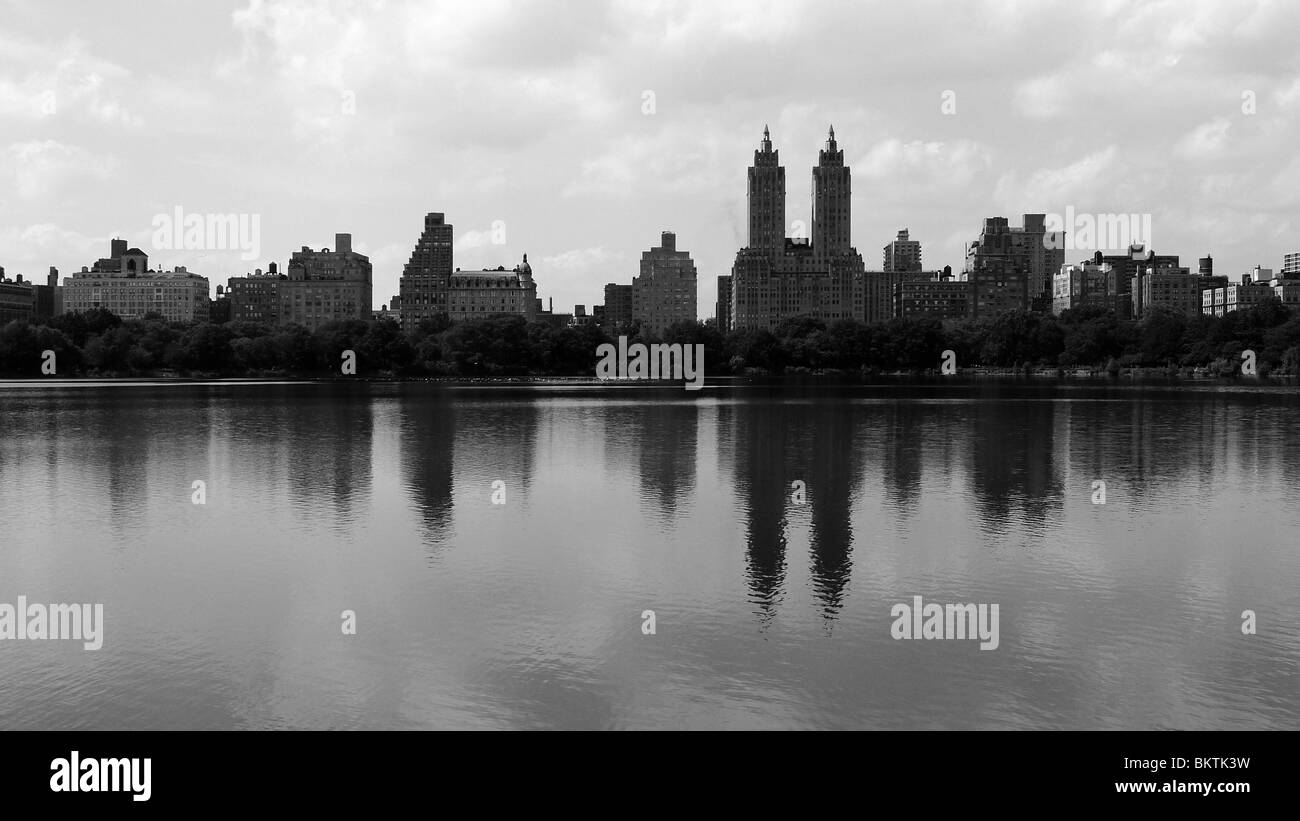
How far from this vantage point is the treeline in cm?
14088

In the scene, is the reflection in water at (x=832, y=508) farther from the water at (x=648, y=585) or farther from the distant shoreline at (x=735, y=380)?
the distant shoreline at (x=735, y=380)

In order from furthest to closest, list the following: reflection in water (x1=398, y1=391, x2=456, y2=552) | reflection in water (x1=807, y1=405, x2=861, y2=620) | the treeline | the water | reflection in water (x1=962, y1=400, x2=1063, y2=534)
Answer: the treeline
reflection in water (x1=962, y1=400, x2=1063, y2=534)
reflection in water (x1=398, y1=391, x2=456, y2=552)
reflection in water (x1=807, y1=405, x2=861, y2=620)
the water

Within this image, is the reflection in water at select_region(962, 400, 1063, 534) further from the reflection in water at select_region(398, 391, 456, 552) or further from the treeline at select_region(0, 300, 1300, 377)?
the treeline at select_region(0, 300, 1300, 377)

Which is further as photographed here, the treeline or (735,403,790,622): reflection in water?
the treeline

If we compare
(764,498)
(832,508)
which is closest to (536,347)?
(764,498)

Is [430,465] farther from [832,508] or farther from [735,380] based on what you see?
[735,380]

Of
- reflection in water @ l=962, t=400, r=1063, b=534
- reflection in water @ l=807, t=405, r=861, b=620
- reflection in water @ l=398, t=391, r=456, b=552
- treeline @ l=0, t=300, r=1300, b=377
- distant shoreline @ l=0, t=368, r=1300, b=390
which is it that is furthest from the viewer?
treeline @ l=0, t=300, r=1300, b=377

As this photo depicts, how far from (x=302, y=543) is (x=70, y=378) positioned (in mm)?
128002

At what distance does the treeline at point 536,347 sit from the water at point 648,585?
376 ft

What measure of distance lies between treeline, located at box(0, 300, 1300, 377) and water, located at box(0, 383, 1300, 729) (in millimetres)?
114528

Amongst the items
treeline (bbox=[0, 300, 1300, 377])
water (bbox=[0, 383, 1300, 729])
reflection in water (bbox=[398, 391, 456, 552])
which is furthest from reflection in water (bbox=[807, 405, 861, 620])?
treeline (bbox=[0, 300, 1300, 377])

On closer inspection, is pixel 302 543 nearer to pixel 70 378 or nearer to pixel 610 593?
pixel 610 593

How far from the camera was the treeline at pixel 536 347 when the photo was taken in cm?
14088
